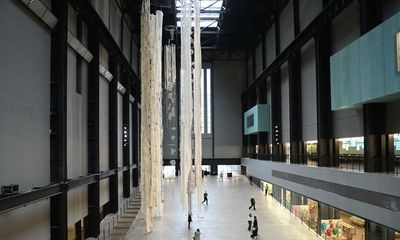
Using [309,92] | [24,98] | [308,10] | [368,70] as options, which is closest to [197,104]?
[368,70]

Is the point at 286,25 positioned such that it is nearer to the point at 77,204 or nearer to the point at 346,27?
the point at 346,27

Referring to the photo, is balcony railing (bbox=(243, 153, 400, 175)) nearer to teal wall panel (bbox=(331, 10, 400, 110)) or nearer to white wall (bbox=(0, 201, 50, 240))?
teal wall panel (bbox=(331, 10, 400, 110))

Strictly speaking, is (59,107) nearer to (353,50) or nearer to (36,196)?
(36,196)

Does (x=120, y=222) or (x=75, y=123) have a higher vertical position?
(x=75, y=123)

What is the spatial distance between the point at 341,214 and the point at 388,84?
12.4 m

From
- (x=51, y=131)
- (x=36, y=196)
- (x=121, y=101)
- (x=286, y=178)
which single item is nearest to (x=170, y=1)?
(x=121, y=101)

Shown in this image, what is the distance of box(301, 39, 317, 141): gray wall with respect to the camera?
36.5 m

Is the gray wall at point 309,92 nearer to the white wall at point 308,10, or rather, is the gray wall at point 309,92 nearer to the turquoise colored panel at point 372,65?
the white wall at point 308,10

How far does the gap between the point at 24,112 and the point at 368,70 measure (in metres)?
17.8

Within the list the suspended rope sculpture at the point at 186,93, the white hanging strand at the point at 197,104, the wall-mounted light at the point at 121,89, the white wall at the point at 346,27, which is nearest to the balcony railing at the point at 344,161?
the white wall at the point at 346,27

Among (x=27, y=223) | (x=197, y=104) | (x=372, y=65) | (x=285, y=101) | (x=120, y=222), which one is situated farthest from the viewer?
(x=285, y=101)

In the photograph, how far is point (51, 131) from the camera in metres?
21.0

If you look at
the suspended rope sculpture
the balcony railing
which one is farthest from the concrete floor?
the suspended rope sculpture

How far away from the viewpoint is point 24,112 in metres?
17.9
